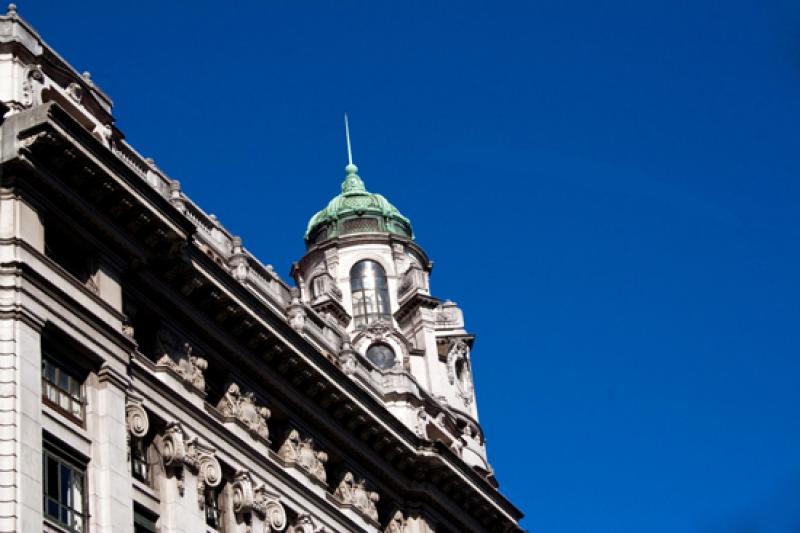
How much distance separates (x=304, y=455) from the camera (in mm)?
54375

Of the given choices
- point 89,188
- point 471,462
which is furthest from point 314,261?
point 89,188

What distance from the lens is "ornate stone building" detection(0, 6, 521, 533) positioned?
41031 mm

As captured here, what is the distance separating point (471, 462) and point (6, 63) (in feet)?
116

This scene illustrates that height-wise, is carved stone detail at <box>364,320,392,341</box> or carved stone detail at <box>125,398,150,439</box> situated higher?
carved stone detail at <box>364,320,392,341</box>

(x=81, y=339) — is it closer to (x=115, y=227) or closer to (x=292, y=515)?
(x=115, y=227)

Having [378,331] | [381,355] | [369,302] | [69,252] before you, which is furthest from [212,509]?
[369,302]

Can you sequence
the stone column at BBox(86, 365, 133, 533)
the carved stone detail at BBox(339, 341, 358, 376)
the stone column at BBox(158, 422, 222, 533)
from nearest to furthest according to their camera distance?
the stone column at BBox(86, 365, 133, 533)
the stone column at BBox(158, 422, 222, 533)
the carved stone detail at BBox(339, 341, 358, 376)

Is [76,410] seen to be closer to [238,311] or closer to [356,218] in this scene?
[238,311]

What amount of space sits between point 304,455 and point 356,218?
104 ft

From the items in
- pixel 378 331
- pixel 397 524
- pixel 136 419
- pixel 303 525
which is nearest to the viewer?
pixel 136 419

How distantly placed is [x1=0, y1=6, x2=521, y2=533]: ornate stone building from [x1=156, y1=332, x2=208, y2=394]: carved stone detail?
0.22 feet

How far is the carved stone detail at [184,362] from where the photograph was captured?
158 feet

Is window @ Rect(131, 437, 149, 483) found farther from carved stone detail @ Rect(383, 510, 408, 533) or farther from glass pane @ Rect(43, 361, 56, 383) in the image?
carved stone detail @ Rect(383, 510, 408, 533)

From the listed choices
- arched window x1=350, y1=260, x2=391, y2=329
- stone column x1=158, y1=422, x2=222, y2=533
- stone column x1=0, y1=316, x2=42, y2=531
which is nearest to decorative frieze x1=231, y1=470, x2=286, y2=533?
stone column x1=158, y1=422, x2=222, y2=533
